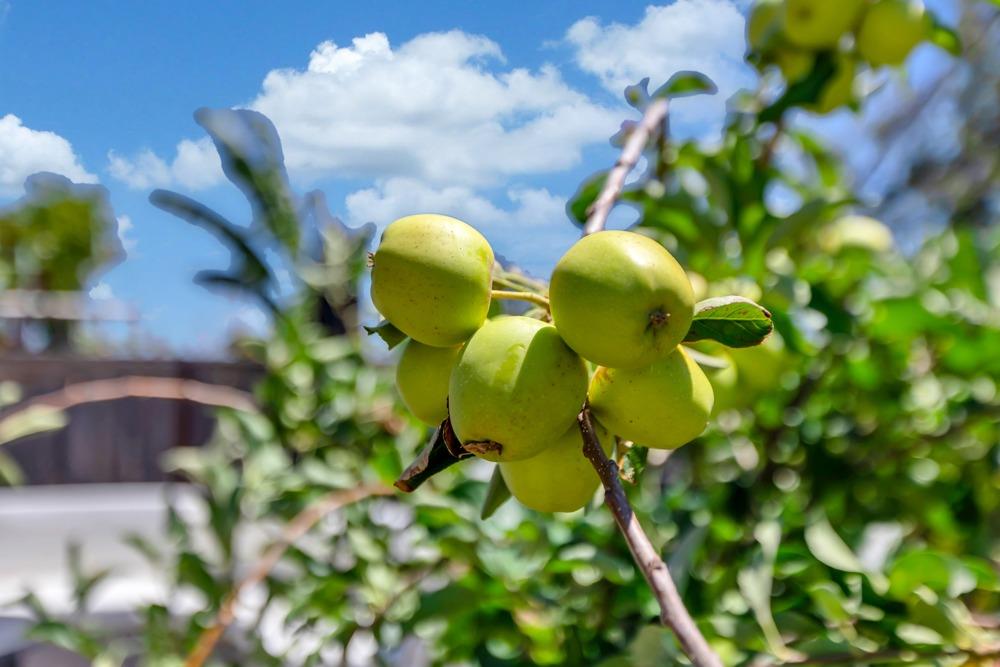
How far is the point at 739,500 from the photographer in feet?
2.83

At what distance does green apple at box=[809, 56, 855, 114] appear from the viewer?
79cm

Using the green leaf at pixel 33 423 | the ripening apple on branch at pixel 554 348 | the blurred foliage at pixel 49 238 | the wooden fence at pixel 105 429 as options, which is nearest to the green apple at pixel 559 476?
the ripening apple on branch at pixel 554 348

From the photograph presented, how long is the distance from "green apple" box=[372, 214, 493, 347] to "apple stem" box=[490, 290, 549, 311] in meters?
0.02

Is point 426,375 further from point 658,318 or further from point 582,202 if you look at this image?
point 582,202

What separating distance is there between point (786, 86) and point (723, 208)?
5.8 inches

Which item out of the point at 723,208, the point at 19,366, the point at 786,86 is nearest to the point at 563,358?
the point at 723,208

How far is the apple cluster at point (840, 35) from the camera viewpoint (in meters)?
0.75

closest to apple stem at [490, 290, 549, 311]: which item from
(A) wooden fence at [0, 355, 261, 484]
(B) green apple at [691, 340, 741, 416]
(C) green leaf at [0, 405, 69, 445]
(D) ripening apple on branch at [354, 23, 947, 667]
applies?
(D) ripening apple on branch at [354, 23, 947, 667]

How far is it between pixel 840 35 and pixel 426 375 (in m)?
0.58

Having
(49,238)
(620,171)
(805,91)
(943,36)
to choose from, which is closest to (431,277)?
(620,171)

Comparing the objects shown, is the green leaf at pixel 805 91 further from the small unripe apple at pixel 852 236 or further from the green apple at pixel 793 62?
the small unripe apple at pixel 852 236

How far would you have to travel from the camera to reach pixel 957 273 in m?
0.82

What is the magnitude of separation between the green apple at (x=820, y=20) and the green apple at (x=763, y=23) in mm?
33

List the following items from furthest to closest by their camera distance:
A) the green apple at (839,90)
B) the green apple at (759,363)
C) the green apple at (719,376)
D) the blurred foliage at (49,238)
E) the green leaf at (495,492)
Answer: the blurred foliage at (49,238), the green apple at (839,90), the green apple at (759,363), the green apple at (719,376), the green leaf at (495,492)
